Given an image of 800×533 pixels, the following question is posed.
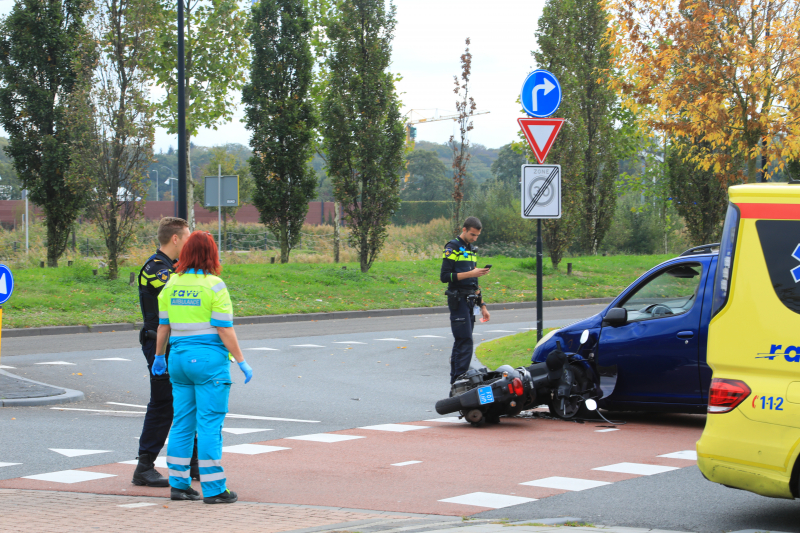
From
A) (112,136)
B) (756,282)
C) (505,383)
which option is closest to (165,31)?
(112,136)

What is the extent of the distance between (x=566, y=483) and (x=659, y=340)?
2567 mm

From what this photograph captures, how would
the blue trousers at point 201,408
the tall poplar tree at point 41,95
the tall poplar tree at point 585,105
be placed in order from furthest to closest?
the tall poplar tree at point 585,105, the tall poplar tree at point 41,95, the blue trousers at point 201,408

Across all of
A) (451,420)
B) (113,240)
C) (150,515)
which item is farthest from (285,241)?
(150,515)

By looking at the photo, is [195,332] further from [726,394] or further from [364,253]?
[364,253]

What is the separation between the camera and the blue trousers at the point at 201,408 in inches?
229

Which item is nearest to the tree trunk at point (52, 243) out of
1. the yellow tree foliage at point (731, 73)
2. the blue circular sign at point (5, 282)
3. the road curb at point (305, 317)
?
the road curb at point (305, 317)

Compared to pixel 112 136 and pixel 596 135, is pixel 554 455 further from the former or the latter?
pixel 596 135

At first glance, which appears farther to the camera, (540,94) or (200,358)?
(540,94)

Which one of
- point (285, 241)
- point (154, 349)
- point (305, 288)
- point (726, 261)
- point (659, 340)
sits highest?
point (285, 241)

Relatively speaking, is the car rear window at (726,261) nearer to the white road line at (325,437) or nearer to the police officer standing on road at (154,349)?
the police officer standing on road at (154,349)

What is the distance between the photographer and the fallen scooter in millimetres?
8648

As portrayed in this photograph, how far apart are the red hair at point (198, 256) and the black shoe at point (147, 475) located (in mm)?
1531

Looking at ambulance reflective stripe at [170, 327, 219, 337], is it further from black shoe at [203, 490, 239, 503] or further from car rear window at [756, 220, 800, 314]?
car rear window at [756, 220, 800, 314]

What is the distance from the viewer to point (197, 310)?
19.2 feet
